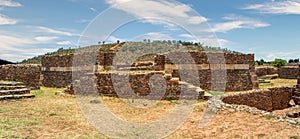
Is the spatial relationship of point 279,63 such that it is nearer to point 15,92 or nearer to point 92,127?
point 15,92

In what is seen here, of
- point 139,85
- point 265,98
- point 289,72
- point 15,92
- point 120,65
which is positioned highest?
point 120,65

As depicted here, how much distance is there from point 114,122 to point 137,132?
4.71ft

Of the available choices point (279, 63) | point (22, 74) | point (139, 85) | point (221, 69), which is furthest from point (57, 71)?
point (279, 63)

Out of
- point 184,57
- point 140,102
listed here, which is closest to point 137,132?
point 140,102

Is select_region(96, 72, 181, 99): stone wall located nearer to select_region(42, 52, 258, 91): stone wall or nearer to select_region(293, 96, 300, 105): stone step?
select_region(42, 52, 258, 91): stone wall

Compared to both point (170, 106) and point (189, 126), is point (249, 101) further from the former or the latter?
point (189, 126)

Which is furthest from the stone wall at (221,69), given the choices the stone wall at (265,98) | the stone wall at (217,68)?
the stone wall at (265,98)

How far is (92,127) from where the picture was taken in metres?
8.42

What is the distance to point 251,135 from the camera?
286 inches

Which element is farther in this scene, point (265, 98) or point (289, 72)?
point (289, 72)

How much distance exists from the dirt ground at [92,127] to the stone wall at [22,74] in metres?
7.19

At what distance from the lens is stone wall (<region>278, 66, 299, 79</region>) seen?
31.9m

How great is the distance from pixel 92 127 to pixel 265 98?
9483 mm

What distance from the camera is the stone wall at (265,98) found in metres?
12.7
